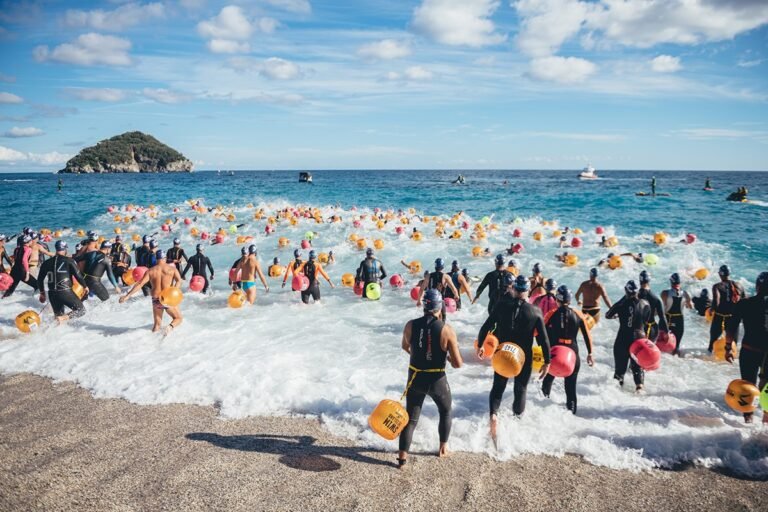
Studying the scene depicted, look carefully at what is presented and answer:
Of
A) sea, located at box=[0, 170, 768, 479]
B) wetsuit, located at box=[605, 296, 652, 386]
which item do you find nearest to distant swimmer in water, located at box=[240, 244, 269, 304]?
sea, located at box=[0, 170, 768, 479]

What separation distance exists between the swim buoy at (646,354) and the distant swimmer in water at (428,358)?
3.28 m

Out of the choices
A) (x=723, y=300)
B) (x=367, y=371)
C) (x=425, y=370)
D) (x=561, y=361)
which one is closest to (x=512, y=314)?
(x=561, y=361)

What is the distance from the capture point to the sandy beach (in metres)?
4.57

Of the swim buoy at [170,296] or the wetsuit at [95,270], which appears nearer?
the swim buoy at [170,296]

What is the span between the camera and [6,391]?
274 inches

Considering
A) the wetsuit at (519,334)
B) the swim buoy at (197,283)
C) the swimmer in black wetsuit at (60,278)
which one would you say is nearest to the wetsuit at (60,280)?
the swimmer in black wetsuit at (60,278)

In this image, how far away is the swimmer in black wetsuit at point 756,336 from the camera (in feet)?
19.1

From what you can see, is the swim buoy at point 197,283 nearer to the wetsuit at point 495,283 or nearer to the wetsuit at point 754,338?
the wetsuit at point 495,283

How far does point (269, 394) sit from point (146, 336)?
4.04 meters

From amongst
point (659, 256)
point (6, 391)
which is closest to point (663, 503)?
point (6, 391)

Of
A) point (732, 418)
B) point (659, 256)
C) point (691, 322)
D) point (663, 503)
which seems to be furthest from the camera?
point (659, 256)

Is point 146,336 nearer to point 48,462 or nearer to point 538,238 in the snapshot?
point 48,462

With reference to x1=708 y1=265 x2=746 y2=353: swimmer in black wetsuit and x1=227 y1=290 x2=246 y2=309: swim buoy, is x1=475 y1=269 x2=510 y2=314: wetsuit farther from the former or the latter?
x1=227 y1=290 x2=246 y2=309: swim buoy

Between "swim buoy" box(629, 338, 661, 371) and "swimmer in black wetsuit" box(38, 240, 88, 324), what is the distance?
10.8m
